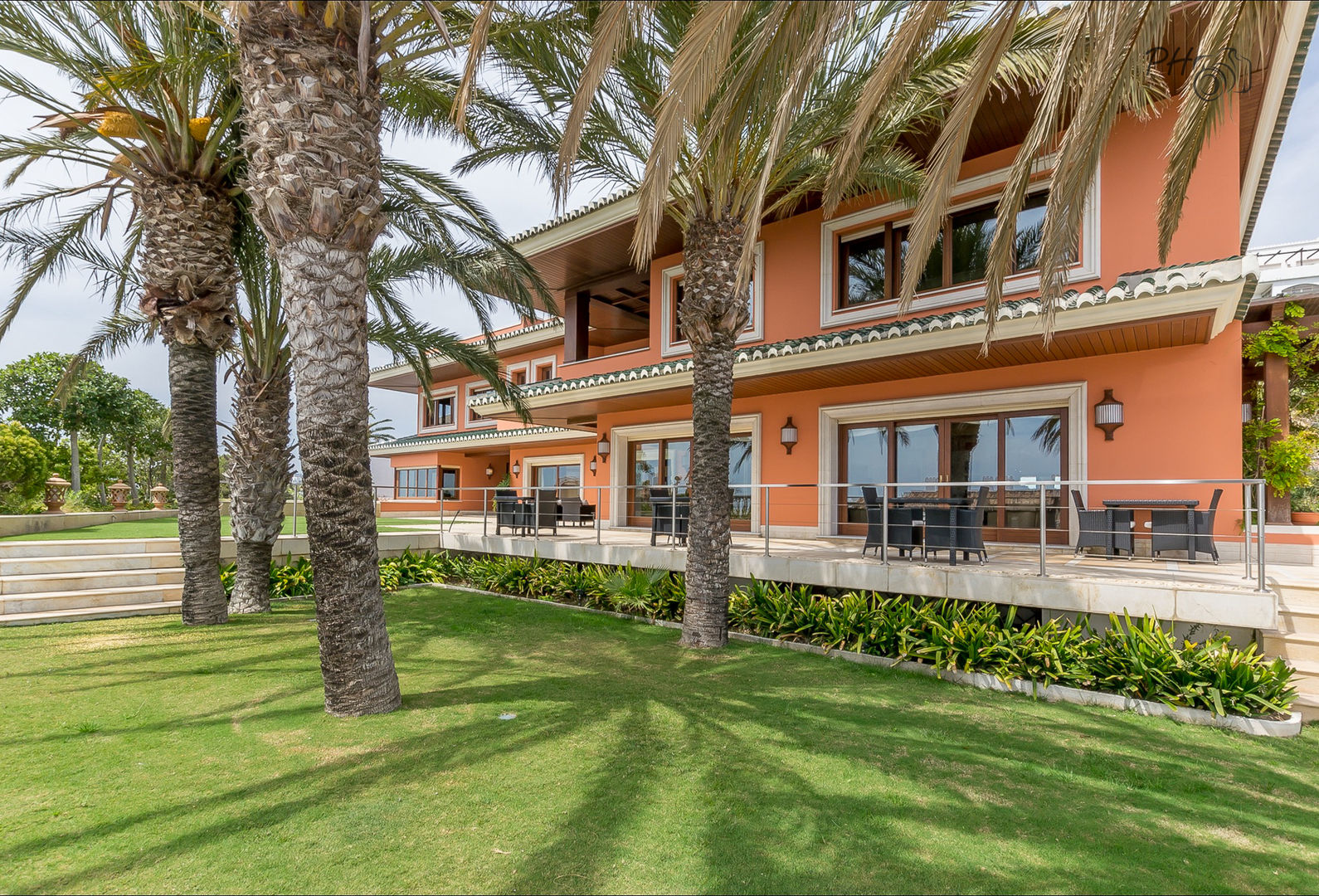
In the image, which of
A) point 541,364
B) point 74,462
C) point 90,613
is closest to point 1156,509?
point 90,613

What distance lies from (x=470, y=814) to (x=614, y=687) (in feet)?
9.28

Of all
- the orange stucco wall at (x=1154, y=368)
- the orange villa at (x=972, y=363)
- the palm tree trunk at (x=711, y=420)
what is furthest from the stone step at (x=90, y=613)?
the orange stucco wall at (x=1154, y=368)

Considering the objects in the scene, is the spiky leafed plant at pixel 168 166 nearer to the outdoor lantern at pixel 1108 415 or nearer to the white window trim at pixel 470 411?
the outdoor lantern at pixel 1108 415

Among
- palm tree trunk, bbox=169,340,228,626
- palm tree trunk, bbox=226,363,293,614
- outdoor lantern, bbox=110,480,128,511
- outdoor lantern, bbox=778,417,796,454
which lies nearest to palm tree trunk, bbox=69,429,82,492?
outdoor lantern, bbox=110,480,128,511

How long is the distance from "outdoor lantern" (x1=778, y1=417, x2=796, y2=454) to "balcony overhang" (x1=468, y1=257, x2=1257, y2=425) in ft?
2.44

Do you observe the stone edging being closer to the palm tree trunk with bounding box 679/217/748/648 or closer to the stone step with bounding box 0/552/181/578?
the palm tree trunk with bounding box 679/217/748/648

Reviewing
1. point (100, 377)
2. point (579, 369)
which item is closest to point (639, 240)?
point (579, 369)

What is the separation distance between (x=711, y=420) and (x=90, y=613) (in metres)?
9.46

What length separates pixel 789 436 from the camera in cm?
1344

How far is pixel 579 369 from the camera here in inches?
679

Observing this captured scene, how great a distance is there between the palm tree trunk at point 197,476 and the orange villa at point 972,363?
5.64 meters

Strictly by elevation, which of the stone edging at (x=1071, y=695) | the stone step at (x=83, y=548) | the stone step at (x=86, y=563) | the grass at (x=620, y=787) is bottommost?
the stone edging at (x=1071, y=695)

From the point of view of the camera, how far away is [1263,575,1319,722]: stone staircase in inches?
233

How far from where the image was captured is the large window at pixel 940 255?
1095 cm
